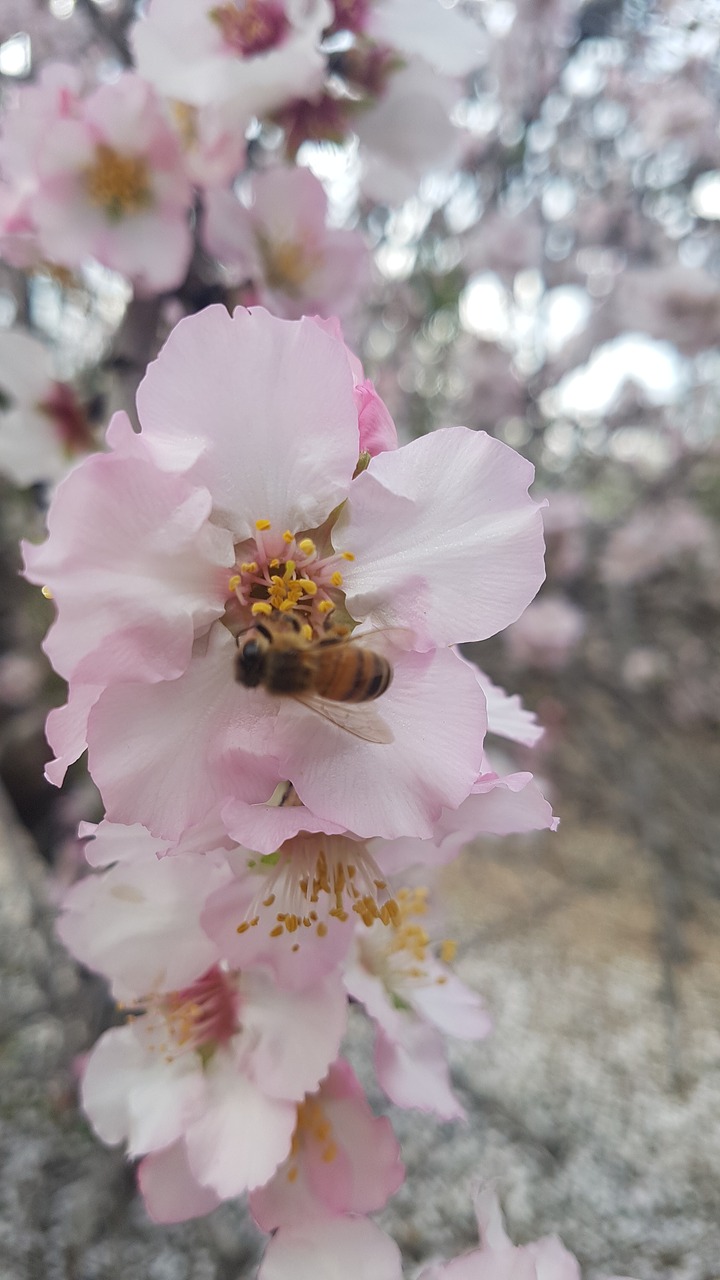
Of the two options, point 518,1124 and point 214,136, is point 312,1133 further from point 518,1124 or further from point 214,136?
point 518,1124

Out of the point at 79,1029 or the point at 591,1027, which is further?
the point at 591,1027

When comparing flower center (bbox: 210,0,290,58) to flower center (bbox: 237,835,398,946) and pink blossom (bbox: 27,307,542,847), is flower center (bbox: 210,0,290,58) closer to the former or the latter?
pink blossom (bbox: 27,307,542,847)

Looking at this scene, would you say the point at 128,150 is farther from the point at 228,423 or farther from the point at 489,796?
the point at 489,796

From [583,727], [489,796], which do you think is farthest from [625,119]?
[489,796]

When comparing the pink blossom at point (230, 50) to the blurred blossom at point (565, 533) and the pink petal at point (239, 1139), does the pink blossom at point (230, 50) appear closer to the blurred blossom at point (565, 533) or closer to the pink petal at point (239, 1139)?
the pink petal at point (239, 1139)

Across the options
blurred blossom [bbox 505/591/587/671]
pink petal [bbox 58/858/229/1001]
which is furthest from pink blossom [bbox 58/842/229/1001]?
blurred blossom [bbox 505/591/587/671]

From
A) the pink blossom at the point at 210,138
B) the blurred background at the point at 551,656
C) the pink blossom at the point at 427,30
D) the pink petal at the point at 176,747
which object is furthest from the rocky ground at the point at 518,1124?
the pink blossom at the point at 427,30
